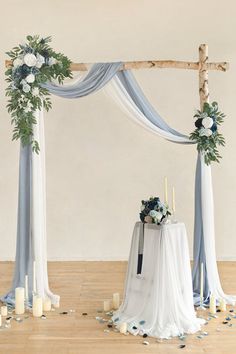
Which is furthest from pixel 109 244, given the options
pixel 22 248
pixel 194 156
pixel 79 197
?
pixel 22 248

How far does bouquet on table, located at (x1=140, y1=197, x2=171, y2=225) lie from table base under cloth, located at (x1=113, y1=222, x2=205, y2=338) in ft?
0.17

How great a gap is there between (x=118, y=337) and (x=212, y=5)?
436 cm

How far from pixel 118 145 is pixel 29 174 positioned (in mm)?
2131

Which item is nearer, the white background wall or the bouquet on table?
the bouquet on table

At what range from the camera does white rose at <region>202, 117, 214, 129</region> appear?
4.71m

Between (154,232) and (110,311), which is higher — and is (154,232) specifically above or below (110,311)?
above

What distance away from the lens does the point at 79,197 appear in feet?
21.8

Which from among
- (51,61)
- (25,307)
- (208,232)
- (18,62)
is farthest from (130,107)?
(25,307)

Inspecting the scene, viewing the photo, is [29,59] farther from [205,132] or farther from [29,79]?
[205,132]

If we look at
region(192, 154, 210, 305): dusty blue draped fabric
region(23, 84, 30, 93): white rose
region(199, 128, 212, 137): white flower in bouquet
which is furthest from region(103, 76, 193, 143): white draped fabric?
region(23, 84, 30, 93): white rose

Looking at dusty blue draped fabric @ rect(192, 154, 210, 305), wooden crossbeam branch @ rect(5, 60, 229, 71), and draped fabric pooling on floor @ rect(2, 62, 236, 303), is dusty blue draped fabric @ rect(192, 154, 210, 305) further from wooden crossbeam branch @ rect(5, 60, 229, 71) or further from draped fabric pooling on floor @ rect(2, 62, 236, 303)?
wooden crossbeam branch @ rect(5, 60, 229, 71)

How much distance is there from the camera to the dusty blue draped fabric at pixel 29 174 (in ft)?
15.4

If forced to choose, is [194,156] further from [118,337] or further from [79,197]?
[118,337]

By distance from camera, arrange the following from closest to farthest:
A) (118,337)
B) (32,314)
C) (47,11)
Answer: (118,337) < (32,314) < (47,11)
